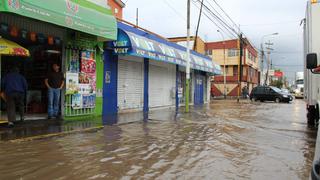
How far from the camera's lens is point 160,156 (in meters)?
8.02

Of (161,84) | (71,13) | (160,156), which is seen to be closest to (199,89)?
(161,84)

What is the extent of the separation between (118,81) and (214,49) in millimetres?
49069

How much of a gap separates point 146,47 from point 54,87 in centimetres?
596

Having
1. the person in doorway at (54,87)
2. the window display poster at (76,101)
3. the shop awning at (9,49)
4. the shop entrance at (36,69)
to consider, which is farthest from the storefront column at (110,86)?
the shop awning at (9,49)

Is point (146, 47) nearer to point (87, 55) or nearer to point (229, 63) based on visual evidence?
point (87, 55)

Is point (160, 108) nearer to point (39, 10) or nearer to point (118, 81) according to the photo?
point (118, 81)

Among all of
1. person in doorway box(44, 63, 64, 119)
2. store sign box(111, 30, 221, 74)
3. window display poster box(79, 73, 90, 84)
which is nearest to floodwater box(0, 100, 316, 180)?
person in doorway box(44, 63, 64, 119)

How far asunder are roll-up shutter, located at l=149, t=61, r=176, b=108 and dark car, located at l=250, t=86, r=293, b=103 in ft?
56.4

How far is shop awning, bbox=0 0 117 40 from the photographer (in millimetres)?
10306

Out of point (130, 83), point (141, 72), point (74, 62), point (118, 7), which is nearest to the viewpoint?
point (74, 62)

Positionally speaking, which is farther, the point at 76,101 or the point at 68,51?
the point at 76,101

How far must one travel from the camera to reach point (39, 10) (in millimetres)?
10938

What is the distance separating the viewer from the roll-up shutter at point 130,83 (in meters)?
18.4

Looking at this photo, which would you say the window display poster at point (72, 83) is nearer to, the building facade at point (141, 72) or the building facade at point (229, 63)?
the building facade at point (141, 72)
